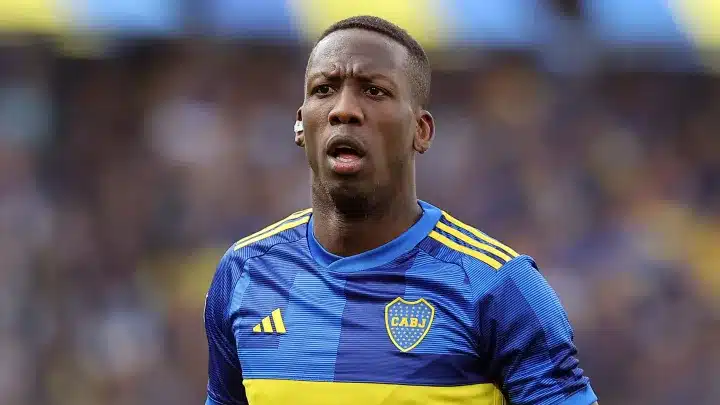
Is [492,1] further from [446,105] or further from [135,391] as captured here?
[135,391]

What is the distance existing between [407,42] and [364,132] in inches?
12.4

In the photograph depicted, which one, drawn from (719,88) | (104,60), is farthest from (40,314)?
(719,88)

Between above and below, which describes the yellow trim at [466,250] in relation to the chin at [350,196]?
below

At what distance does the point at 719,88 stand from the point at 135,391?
5785 mm

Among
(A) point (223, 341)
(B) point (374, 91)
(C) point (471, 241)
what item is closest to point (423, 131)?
(B) point (374, 91)

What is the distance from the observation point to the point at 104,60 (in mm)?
8906

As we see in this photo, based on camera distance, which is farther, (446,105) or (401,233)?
(446,105)

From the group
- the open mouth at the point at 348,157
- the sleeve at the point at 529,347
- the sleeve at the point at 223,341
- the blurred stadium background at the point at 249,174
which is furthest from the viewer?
the blurred stadium background at the point at 249,174

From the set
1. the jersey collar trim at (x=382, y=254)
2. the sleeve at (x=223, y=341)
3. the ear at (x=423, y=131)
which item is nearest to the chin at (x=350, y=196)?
the jersey collar trim at (x=382, y=254)

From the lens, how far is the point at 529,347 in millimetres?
2590

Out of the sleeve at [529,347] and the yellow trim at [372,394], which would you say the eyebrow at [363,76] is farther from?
the yellow trim at [372,394]

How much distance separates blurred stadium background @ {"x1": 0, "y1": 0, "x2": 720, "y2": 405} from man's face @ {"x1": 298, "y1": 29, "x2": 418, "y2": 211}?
18.5 ft

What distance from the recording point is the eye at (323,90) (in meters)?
2.78

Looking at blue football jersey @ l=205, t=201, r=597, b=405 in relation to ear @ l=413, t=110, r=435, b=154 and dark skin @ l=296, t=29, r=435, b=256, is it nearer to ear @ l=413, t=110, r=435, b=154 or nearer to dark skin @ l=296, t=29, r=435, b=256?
dark skin @ l=296, t=29, r=435, b=256
